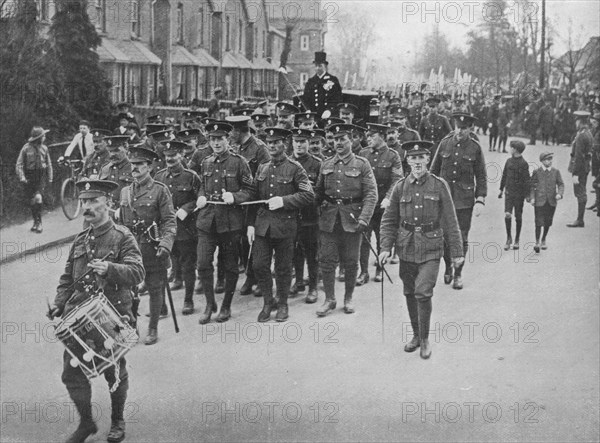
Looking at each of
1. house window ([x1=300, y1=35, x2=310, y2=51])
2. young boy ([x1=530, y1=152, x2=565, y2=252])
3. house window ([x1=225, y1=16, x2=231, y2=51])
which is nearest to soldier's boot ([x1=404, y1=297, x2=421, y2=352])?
young boy ([x1=530, y1=152, x2=565, y2=252])

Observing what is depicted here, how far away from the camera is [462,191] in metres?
11.2

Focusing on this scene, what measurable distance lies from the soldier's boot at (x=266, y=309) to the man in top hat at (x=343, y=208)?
1.90 feet

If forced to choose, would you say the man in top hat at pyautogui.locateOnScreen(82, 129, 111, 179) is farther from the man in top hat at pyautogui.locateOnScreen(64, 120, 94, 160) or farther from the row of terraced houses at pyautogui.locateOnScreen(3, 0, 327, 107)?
the row of terraced houses at pyautogui.locateOnScreen(3, 0, 327, 107)

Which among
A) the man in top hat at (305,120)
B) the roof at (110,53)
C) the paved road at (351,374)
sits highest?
the roof at (110,53)

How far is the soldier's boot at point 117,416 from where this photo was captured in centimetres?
638

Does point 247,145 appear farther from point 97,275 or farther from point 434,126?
point 434,126

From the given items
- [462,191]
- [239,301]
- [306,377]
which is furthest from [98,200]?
[462,191]

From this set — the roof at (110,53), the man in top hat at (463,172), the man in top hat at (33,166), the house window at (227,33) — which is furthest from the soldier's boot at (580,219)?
the house window at (227,33)

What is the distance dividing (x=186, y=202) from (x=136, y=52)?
26.9 meters

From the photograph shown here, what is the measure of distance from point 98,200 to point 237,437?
2.18m

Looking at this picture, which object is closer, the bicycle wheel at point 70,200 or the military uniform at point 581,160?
the military uniform at point 581,160

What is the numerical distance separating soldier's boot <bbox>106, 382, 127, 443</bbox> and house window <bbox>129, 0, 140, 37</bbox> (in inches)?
1219

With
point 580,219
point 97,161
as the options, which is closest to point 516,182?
point 580,219

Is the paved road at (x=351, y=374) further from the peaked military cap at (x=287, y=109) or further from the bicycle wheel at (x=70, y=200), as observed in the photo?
the bicycle wheel at (x=70, y=200)
